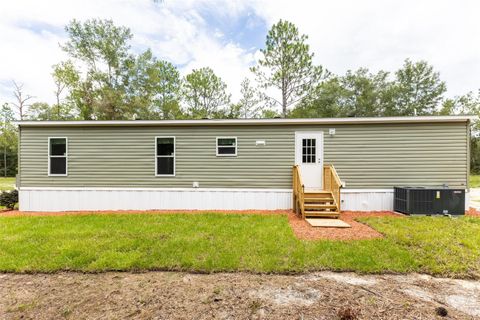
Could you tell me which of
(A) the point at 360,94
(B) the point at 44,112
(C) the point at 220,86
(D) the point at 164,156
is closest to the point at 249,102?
(C) the point at 220,86

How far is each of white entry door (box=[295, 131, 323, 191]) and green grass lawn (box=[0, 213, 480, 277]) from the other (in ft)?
7.18

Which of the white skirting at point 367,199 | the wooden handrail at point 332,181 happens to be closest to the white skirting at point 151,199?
the wooden handrail at point 332,181

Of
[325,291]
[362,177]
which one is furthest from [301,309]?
[362,177]

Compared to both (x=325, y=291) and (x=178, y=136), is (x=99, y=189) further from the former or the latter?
(x=325, y=291)

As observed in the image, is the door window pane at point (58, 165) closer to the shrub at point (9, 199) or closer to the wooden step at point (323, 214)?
the shrub at point (9, 199)

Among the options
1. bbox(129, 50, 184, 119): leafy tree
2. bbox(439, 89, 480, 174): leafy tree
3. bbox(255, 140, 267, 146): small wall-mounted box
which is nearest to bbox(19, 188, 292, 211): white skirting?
bbox(255, 140, 267, 146): small wall-mounted box

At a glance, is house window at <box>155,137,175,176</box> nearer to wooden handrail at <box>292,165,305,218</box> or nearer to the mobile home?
the mobile home

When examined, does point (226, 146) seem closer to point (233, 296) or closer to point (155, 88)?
point (233, 296)

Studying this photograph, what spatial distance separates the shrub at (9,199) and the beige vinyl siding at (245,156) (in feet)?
4.03

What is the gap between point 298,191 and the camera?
6.65 meters

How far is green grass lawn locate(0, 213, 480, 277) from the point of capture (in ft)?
10.8

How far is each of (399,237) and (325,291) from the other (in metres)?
2.74

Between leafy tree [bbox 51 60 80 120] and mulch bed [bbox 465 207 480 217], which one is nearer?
mulch bed [bbox 465 207 480 217]

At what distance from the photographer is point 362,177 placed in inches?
284
